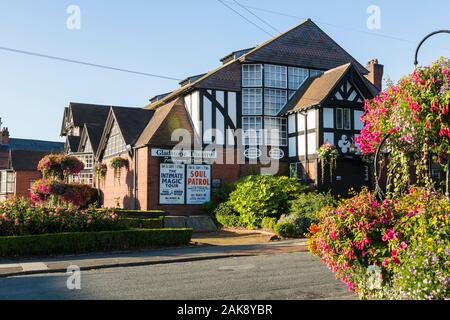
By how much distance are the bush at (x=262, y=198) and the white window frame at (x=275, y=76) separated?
800cm

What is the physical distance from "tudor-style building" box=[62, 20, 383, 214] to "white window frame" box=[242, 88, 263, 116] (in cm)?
7

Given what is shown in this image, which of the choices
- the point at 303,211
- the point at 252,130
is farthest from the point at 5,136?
the point at 303,211

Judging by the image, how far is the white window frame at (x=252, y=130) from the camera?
3125cm

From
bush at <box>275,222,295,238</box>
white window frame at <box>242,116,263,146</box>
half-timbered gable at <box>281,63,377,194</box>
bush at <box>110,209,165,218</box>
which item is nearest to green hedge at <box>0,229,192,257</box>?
bush at <box>275,222,295,238</box>

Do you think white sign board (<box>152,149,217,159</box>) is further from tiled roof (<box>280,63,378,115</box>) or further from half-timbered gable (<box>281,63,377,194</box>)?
tiled roof (<box>280,63,378,115</box>)

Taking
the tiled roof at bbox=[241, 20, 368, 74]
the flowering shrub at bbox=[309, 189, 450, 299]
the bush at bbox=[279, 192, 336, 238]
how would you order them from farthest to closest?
the tiled roof at bbox=[241, 20, 368, 74] → the bush at bbox=[279, 192, 336, 238] → the flowering shrub at bbox=[309, 189, 450, 299]

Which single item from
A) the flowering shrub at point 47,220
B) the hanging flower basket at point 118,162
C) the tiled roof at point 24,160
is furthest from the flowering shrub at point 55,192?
the tiled roof at point 24,160

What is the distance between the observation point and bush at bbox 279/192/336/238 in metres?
22.4

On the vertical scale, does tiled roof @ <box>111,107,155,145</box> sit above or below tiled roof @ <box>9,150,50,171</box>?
above

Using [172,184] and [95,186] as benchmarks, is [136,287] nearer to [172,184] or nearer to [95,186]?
[172,184]

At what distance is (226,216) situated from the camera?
26.5 metres

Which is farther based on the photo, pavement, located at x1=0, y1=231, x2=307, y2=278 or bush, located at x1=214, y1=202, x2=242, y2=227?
bush, located at x1=214, y1=202, x2=242, y2=227

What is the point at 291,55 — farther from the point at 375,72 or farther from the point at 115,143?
the point at 115,143
